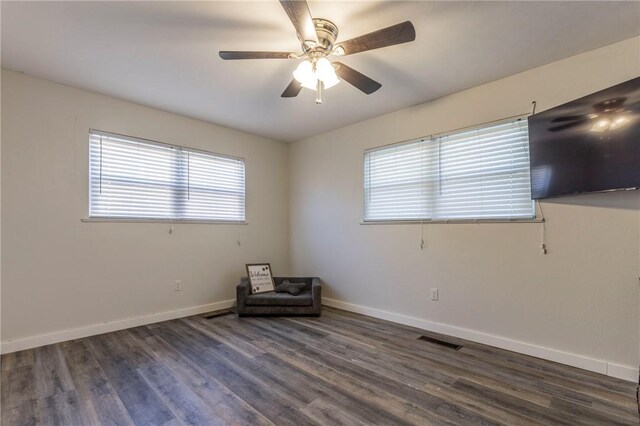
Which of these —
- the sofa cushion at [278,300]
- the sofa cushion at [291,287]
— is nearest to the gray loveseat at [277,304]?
the sofa cushion at [278,300]

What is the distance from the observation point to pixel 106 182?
325 cm

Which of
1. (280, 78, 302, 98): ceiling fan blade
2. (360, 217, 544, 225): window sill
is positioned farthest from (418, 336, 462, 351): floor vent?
(280, 78, 302, 98): ceiling fan blade

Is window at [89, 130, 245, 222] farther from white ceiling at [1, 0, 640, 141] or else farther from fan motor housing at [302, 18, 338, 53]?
fan motor housing at [302, 18, 338, 53]

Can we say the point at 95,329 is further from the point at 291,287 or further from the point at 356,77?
the point at 356,77

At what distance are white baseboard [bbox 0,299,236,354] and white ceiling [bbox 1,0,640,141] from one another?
250 cm

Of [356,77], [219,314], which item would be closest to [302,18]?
[356,77]

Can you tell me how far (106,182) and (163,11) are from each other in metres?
2.08

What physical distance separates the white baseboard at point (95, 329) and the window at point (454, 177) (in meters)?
2.61

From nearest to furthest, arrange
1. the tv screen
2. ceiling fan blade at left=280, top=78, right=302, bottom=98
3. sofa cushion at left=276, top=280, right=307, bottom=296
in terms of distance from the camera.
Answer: the tv screen
ceiling fan blade at left=280, top=78, right=302, bottom=98
sofa cushion at left=276, top=280, right=307, bottom=296

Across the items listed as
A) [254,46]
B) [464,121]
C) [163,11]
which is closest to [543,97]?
[464,121]

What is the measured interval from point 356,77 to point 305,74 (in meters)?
0.42

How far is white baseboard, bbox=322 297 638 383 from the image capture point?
225cm

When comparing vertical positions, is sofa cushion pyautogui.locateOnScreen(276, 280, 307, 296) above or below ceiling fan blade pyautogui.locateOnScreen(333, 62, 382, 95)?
below

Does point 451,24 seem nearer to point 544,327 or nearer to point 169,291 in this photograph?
point 544,327
